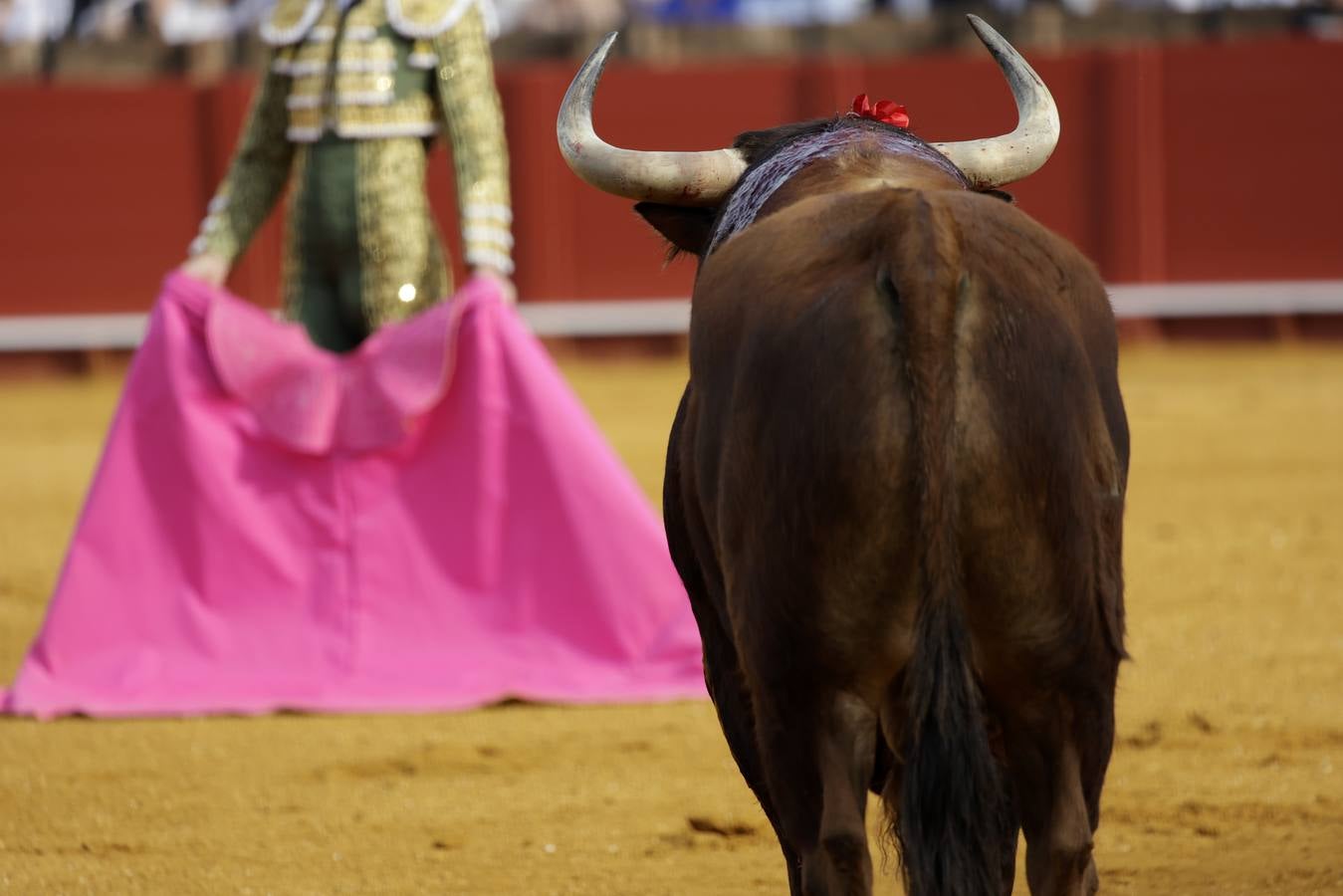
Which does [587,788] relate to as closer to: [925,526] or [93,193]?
[925,526]

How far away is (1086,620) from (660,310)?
892 cm

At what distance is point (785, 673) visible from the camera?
1.76 m

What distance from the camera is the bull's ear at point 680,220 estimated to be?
7.92 ft

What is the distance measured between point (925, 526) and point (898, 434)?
79mm

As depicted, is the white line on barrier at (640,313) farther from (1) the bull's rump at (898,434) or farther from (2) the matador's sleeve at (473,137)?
(1) the bull's rump at (898,434)

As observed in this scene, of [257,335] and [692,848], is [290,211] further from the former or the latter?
[692,848]

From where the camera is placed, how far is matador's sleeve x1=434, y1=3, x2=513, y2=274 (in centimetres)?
410

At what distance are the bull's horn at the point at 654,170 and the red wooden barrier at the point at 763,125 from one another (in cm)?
775

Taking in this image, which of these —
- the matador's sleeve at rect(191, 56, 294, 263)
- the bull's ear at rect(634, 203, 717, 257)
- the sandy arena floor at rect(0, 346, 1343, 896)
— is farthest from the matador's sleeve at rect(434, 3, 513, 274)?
the bull's ear at rect(634, 203, 717, 257)

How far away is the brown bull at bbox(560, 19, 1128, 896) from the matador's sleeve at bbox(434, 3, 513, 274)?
2.27 metres

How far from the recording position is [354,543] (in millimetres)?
4195

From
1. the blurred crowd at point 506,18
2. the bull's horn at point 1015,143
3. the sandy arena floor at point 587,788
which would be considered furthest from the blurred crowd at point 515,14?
the bull's horn at point 1015,143

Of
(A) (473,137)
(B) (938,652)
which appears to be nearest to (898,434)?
(B) (938,652)

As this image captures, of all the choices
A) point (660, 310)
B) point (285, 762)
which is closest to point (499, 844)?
point (285, 762)
